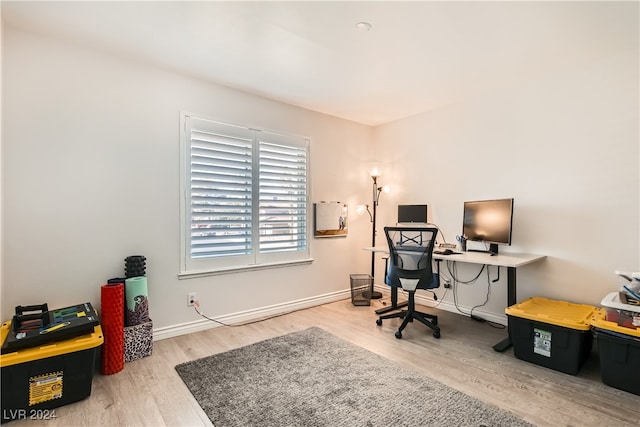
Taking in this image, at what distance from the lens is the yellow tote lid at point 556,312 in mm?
2322

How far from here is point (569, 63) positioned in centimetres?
280

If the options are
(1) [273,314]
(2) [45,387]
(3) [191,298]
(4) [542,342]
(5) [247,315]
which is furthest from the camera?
(1) [273,314]

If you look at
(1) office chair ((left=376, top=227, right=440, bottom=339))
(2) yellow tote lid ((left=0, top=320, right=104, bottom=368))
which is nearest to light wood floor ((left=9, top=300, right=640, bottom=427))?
(1) office chair ((left=376, top=227, right=440, bottom=339))

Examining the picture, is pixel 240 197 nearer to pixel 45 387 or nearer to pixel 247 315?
pixel 247 315

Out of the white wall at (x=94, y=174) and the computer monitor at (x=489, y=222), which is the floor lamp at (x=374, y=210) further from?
the white wall at (x=94, y=174)

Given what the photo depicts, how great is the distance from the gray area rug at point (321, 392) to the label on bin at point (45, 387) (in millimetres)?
697

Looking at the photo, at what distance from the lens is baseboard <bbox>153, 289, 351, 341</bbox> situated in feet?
9.70

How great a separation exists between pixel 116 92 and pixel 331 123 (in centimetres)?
248

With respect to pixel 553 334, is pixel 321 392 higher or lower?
lower

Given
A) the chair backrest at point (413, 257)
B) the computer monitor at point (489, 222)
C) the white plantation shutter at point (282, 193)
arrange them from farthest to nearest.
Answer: the white plantation shutter at point (282, 193)
the chair backrest at point (413, 257)
the computer monitor at point (489, 222)

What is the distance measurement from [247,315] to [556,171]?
3423 mm

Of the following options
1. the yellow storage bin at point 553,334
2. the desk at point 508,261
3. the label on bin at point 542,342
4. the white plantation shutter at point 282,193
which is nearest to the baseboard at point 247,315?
the white plantation shutter at point 282,193

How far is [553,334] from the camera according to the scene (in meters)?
2.39

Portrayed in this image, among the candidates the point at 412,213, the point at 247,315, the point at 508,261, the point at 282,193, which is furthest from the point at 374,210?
the point at 247,315
